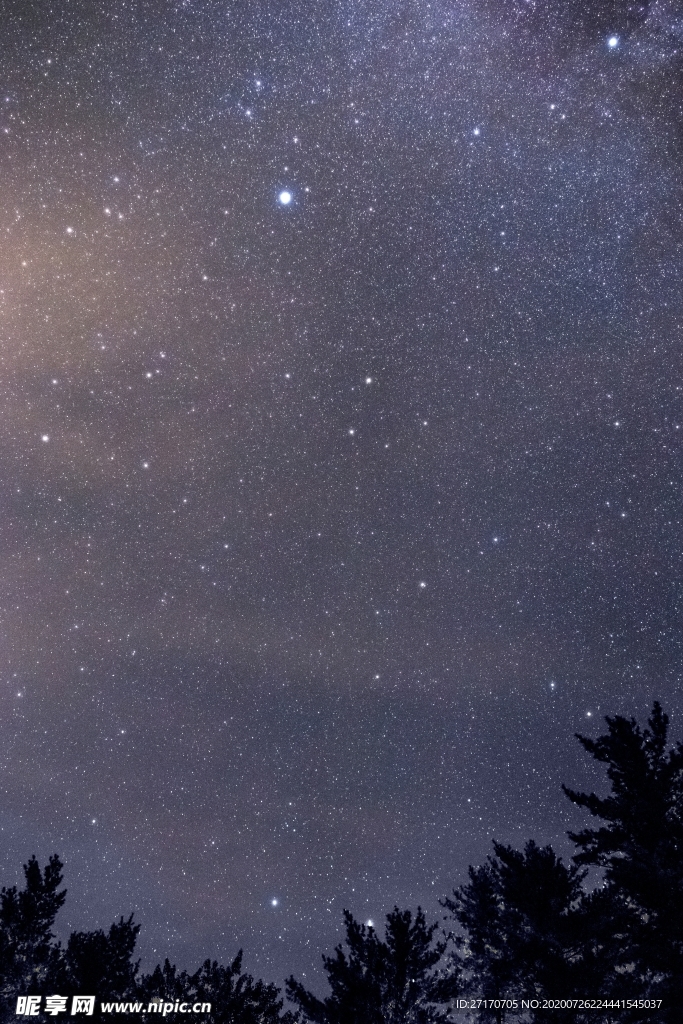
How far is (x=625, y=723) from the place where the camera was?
1684 cm

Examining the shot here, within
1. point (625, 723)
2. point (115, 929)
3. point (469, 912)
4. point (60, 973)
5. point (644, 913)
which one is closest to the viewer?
point (644, 913)

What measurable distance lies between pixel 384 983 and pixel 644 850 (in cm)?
832

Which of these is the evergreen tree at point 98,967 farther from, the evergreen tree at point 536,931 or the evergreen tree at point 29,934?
the evergreen tree at point 536,931

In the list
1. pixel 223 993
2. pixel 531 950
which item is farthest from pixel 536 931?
pixel 223 993

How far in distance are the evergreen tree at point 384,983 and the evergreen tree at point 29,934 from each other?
8394 mm

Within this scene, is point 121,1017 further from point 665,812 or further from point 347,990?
point 665,812

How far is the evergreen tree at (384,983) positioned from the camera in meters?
16.8

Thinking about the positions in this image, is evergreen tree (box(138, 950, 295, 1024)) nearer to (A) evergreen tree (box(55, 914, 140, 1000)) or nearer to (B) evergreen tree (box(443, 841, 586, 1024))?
(A) evergreen tree (box(55, 914, 140, 1000))

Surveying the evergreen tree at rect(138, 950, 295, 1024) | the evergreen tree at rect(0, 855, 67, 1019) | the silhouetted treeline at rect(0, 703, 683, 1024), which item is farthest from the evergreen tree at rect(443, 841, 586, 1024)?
the evergreen tree at rect(0, 855, 67, 1019)

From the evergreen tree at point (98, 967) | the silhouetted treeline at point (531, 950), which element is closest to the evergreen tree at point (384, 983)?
the silhouetted treeline at point (531, 950)

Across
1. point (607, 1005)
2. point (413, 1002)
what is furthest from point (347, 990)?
point (607, 1005)

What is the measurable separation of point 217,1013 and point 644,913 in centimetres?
1333

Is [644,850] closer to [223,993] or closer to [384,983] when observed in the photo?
[384,983]

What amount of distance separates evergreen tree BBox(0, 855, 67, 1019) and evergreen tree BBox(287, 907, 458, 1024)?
8.39 metres
